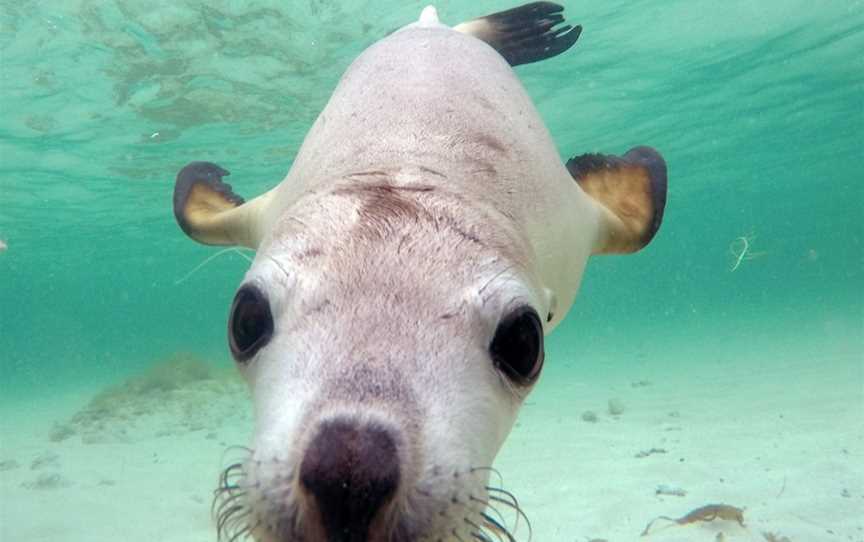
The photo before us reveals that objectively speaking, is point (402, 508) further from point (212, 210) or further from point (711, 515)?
point (711, 515)

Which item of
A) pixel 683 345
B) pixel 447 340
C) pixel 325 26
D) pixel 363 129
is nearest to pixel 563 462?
pixel 363 129

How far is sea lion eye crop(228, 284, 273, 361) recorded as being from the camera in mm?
1808

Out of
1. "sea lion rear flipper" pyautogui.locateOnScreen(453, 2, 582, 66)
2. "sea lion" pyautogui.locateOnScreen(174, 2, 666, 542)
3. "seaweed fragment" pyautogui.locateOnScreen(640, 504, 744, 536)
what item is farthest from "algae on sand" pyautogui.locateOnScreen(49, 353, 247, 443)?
"sea lion" pyautogui.locateOnScreen(174, 2, 666, 542)

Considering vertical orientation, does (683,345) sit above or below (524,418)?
below

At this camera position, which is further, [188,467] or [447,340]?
[188,467]

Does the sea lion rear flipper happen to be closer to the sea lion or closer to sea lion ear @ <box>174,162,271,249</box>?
sea lion ear @ <box>174,162,271,249</box>

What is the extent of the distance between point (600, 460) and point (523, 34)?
17.5ft

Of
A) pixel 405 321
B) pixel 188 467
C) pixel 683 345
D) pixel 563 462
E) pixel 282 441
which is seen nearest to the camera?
pixel 282 441

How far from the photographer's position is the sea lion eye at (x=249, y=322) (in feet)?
5.93

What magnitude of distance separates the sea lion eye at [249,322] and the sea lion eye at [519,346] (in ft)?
1.89

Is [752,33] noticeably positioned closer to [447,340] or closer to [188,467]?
A: [188,467]

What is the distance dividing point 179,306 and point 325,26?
13444 cm

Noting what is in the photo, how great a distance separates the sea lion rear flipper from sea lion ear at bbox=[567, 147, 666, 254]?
4.57 feet

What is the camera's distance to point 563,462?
8617 mm
